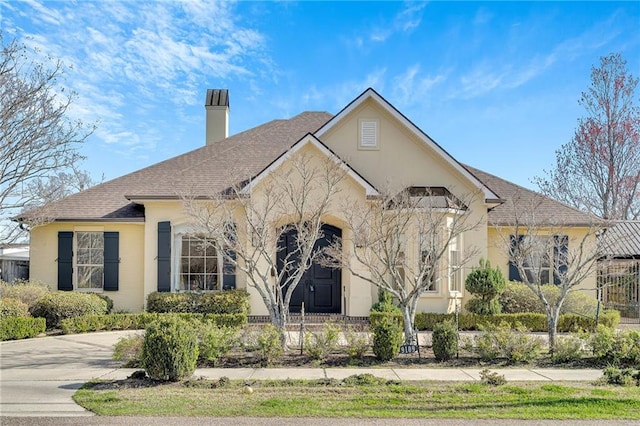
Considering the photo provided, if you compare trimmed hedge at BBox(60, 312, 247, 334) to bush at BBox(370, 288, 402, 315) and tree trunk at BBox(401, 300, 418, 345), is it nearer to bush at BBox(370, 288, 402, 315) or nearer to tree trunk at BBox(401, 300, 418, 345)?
bush at BBox(370, 288, 402, 315)

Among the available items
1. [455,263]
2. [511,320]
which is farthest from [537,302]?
[455,263]

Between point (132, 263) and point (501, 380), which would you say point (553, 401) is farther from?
point (132, 263)

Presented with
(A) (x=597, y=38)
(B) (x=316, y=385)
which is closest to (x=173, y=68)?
(B) (x=316, y=385)

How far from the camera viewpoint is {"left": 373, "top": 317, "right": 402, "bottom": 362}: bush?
9.76 meters

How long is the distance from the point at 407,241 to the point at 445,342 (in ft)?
18.1

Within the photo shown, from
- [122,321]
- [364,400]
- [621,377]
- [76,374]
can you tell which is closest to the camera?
[364,400]

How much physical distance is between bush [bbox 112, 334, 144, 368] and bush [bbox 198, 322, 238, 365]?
3.81ft

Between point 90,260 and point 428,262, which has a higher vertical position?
point 428,262

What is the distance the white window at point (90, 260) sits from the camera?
16.2 metres

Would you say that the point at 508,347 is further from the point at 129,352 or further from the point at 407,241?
the point at 129,352

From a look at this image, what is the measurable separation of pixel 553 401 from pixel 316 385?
140 inches

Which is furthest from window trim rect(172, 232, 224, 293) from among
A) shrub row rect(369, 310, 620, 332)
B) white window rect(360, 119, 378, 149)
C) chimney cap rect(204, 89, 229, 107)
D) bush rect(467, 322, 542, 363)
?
bush rect(467, 322, 542, 363)

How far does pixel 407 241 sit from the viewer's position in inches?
596

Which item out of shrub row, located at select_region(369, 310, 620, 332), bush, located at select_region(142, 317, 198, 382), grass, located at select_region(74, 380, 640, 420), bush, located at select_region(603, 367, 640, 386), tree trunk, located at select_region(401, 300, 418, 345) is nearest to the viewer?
grass, located at select_region(74, 380, 640, 420)
